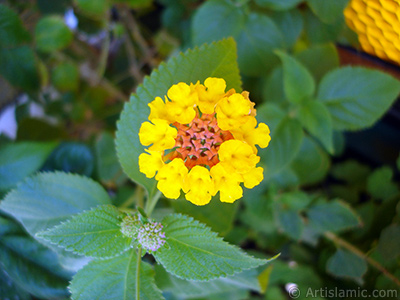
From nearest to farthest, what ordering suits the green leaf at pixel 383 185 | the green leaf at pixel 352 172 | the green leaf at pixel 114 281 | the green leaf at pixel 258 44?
the green leaf at pixel 114 281
the green leaf at pixel 258 44
the green leaf at pixel 383 185
the green leaf at pixel 352 172

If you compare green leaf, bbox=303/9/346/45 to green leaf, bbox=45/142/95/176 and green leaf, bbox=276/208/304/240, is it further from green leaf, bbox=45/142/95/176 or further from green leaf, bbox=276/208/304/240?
green leaf, bbox=45/142/95/176

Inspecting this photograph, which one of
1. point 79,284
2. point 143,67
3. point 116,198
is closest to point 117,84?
point 143,67

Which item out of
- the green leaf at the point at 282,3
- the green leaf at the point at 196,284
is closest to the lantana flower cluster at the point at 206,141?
the green leaf at the point at 196,284

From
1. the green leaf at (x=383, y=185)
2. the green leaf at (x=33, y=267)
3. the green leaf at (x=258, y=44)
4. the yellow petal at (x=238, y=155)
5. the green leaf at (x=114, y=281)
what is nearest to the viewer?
the yellow petal at (x=238, y=155)

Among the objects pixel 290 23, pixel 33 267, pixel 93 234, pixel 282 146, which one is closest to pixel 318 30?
pixel 290 23

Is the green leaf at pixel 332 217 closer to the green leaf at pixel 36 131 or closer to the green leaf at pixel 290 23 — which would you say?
the green leaf at pixel 290 23
